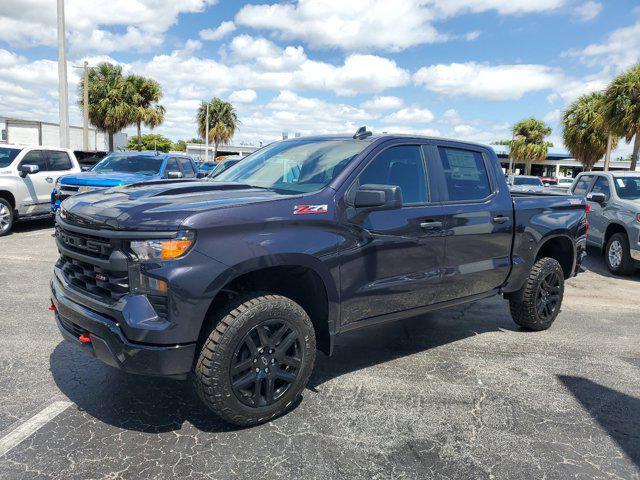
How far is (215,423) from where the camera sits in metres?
3.25

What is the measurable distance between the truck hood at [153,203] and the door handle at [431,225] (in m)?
1.18

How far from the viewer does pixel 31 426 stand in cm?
310

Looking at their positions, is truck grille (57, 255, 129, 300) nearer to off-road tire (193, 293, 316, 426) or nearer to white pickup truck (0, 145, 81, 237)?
off-road tire (193, 293, 316, 426)

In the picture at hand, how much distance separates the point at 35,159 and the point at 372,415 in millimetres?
10415

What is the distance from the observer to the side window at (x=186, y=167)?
39.3 ft

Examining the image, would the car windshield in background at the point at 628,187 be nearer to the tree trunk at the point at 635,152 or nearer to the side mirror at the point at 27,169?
the side mirror at the point at 27,169

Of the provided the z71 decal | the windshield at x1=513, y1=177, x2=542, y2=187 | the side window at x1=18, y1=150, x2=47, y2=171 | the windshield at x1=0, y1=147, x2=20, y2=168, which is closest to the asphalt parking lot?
the z71 decal

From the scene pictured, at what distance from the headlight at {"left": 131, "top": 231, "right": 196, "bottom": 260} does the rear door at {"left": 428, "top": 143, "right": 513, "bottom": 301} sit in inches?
85.8

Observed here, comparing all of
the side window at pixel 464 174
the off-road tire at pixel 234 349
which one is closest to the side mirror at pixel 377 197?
the off-road tire at pixel 234 349

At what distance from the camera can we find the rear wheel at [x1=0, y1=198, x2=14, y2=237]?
10.1 meters

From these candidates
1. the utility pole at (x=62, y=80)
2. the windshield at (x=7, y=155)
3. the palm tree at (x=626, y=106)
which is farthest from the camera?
the palm tree at (x=626, y=106)

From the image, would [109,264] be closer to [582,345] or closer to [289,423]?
[289,423]

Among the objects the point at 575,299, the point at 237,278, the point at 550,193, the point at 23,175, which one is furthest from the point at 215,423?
the point at 23,175

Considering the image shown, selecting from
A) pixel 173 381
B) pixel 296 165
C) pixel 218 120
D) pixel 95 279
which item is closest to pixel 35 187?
pixel 173 381
